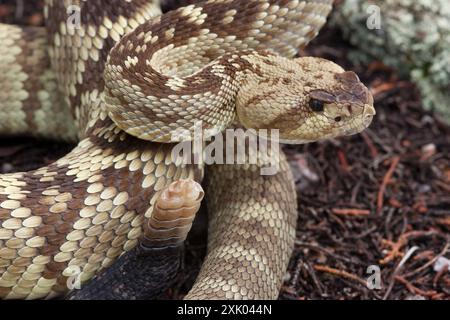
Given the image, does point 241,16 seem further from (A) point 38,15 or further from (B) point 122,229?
(A) point 38,15

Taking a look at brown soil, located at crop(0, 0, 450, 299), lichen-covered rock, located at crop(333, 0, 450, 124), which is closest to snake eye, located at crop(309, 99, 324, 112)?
brown soil, located at crop(0, 0, 450, 299)

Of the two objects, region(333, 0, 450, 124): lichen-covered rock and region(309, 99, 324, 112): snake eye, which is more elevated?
region(309, 99, 324, 112): snake eye

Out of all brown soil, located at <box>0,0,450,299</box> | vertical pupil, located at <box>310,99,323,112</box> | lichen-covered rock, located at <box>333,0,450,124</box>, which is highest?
vertical pupil, located at <box>310,99,323,112</box>

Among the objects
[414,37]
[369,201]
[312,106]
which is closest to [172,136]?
[312,106]

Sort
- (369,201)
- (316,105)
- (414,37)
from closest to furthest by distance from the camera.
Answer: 1. (316,105)
2. (369,201)
3. (414,37)

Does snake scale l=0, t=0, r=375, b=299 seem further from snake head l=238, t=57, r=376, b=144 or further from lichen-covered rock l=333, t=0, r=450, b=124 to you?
lichen-covered rock l=333, t=0, r=450, b=124

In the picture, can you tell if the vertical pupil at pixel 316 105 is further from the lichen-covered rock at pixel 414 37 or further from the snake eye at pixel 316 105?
the lichen-covered rock at pixel 414 37

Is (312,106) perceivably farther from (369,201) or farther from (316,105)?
(369,201)
